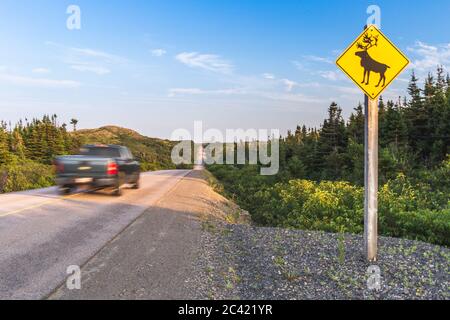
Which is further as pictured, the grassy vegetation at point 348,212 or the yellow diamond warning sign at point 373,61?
the grassy vegetation at point 348,212

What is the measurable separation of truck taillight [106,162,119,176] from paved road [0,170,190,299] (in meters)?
0.96

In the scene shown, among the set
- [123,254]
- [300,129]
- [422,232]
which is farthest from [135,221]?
[300,129]

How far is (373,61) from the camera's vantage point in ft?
19.0

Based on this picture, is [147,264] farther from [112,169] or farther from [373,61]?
[112,169]

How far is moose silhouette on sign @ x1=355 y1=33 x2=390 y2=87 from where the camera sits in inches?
227

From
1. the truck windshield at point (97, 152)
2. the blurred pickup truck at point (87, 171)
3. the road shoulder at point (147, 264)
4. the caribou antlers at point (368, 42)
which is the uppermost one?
the caribou antlers at point (368, 42)

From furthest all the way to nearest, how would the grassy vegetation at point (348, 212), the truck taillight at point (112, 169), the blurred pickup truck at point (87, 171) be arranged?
the truck taillight at point (112, 169) → the blurred pickup truck at point (87, 171) → the grassy vegetation at point (348, 212)

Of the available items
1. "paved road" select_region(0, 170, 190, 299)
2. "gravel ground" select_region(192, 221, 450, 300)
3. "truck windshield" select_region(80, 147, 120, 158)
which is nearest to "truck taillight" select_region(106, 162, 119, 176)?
"paved road" select_region(0, 170, 190, 299)

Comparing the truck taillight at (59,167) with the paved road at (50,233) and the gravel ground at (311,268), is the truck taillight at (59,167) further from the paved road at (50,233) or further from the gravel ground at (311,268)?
the gravel ground at (311,268)

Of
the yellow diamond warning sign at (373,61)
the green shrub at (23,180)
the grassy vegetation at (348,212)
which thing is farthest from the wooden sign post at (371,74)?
the green shrub at (23,180)

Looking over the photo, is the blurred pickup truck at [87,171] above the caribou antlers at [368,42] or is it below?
below

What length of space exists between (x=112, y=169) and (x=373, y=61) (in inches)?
396

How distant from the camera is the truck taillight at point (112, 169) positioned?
42.0ft

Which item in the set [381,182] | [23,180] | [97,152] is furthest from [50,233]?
[381,182]
